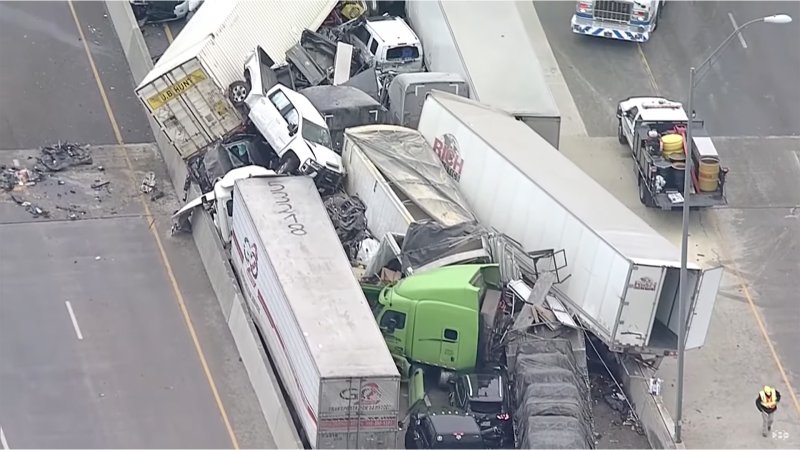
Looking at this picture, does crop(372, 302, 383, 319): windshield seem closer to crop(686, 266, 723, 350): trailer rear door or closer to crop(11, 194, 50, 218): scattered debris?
crop(686, 266, 723, 350): trailer rear door

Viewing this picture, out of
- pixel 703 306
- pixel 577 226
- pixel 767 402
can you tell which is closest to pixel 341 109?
pixel 577 226

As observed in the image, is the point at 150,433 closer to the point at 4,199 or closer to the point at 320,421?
the point at 320,421

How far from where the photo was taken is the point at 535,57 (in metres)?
43.3

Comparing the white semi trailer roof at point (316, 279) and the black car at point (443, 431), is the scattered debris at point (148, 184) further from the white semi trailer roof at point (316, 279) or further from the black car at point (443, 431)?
the black car at point (443, 431)

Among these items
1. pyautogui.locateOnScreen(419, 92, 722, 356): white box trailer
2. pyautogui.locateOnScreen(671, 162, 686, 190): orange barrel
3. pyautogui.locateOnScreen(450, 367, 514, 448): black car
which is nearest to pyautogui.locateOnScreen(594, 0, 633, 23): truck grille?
pyautogui.locateOnScreen(671, 162, 686, 190): orange barrel

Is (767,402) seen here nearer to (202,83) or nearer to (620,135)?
(620,135)

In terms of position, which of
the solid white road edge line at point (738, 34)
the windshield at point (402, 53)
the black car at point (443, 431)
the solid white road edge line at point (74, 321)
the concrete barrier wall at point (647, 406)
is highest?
the windshield at point (402, 53)

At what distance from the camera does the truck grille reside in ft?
153

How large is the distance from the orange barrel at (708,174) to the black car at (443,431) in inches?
373

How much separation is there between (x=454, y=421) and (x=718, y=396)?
5.83 m

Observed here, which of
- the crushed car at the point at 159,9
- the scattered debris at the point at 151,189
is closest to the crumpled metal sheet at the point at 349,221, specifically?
the scattered debris at the point at 151,189

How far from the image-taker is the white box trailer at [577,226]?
35.4 m

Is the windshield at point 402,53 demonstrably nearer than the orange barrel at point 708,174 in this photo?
No

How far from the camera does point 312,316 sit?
34.4 meters
